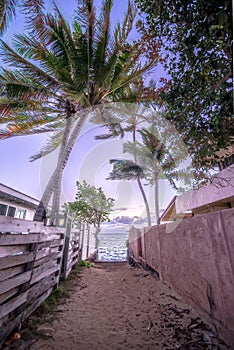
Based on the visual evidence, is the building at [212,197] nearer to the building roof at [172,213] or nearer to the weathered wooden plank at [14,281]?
the building roof at [172,213]

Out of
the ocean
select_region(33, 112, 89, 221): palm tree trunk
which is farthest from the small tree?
select_region(33, 112, 89, 221): palm tree trunk

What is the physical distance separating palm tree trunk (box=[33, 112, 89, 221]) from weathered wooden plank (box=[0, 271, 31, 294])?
6.36 feet

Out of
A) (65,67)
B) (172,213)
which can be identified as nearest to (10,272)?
(65,67)

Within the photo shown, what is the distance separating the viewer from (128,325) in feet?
7.52

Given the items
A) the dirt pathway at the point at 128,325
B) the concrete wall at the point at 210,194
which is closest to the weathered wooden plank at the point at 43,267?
the dirt pathway at the point at 128,325

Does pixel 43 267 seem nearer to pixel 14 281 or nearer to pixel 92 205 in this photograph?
pixel 14 281

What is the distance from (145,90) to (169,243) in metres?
3.15

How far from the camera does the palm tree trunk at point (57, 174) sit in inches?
159

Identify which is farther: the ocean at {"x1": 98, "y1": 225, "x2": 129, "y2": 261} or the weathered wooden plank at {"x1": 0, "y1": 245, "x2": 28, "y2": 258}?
the ocean at {"x1": 98, "y1": 225, "x2": 129, "y2": 261}

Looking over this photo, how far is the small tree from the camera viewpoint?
1259cm

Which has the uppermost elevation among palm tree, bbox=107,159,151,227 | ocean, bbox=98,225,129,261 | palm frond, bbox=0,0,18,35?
palm tree, bbox=107,159,151,227

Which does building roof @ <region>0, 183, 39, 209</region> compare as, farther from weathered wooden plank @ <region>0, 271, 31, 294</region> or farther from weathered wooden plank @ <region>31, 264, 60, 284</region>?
weathered wooden plank @ <region>0, 271, 31, 294</region>

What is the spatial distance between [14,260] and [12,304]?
443 millimetres

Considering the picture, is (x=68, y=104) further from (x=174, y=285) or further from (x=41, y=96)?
(x=174, y=285)
